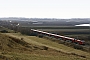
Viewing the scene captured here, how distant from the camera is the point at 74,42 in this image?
6444 centimetres

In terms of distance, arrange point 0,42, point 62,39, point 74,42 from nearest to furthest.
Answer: point 0,42
point 74,42
point 62,39

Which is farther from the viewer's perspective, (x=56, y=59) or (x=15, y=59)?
(x=56, y=59)

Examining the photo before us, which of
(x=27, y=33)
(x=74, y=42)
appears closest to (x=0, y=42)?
(x=74, y=42)

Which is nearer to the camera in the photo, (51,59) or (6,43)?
→ (51,59)

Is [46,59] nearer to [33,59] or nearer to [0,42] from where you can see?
[33,59]

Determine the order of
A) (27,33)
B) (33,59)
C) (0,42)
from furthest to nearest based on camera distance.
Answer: (27,33) → (0,42) → (33,59)

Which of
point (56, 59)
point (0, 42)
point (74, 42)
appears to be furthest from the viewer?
point (74, 42)

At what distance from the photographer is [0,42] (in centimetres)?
4112

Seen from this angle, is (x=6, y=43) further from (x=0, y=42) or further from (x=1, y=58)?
(x=1, y=58)

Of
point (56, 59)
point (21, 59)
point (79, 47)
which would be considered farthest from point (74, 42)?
point (21, 59)

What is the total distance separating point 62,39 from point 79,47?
1723cm

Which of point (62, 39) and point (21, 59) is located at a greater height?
point (21, 59)

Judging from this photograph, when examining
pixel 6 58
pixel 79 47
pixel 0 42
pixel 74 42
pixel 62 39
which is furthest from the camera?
pixel 62 39

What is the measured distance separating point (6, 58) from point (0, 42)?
16.3m
